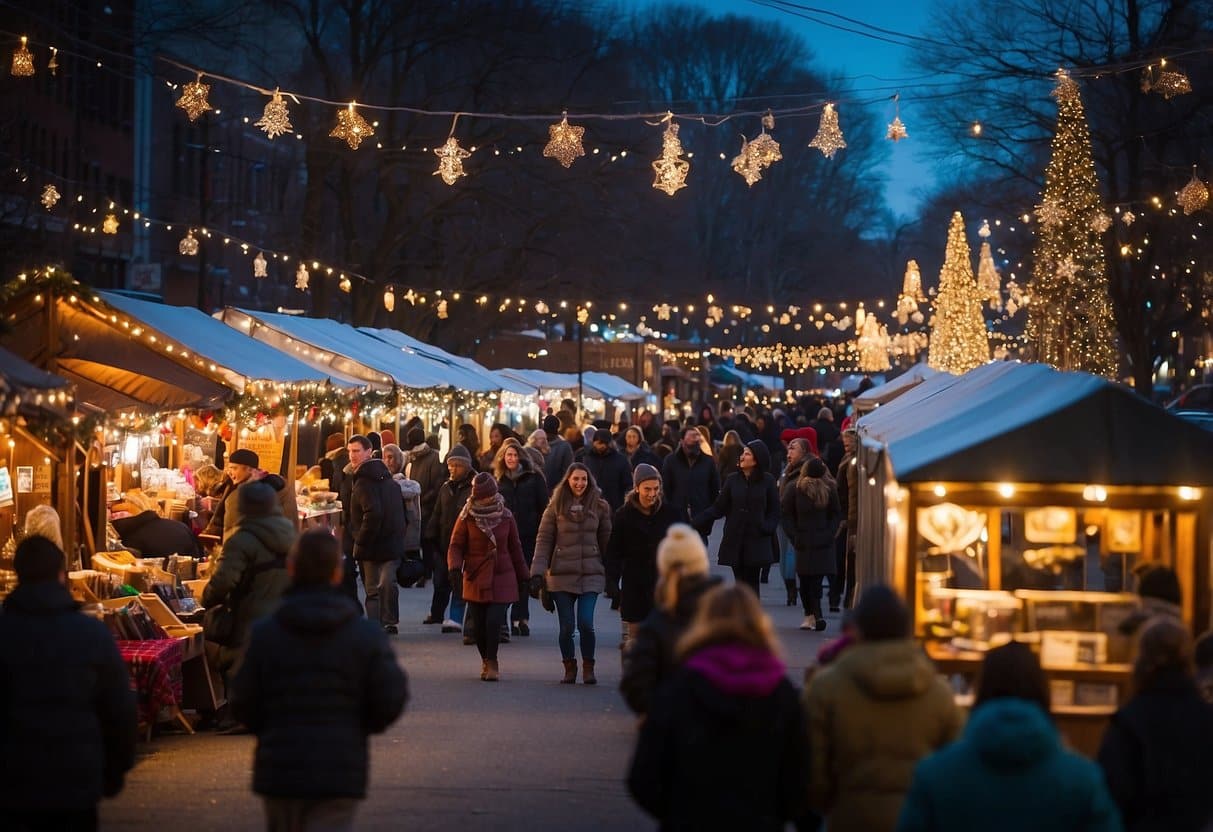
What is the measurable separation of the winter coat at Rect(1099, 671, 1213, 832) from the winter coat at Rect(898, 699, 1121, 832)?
1331mm

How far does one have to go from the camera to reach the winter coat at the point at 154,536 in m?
15.2

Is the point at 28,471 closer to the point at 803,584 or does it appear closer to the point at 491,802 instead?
the point at 491,802

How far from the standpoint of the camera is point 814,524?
17812 millimetres

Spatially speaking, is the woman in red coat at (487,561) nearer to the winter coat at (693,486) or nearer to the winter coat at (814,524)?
the winter coat at (814,524)

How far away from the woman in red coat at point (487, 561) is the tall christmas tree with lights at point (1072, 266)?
19.1 metres

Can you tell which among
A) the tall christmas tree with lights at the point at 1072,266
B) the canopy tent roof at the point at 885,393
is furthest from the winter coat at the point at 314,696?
the tall christmas tree with lights at the point at 1072,266

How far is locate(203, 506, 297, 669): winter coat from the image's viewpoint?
10547 mm

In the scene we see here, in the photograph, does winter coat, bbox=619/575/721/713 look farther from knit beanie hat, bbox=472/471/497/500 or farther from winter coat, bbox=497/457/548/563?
winter coat, bbox=497/457/548/563

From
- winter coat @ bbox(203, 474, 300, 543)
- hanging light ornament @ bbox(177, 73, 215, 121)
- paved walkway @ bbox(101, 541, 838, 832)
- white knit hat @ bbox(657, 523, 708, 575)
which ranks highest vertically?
hanging light ornament @ bbox(177, 73, 215, 121)

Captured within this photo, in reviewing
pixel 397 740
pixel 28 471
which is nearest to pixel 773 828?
pixel 397 740

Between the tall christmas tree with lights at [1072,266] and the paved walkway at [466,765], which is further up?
the tall christmas tree with lights at [1072,266]

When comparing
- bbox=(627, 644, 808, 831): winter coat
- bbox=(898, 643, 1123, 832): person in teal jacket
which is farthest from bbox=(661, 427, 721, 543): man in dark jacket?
bbox=(898, 643, 1123, 832): person in teal jacket

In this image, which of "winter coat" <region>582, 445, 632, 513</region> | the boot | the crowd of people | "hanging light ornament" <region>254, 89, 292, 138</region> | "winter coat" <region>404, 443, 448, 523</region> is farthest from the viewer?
"winter coat" <region>404, 443, 448, 523</region>

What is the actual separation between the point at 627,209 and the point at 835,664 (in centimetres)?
4350
